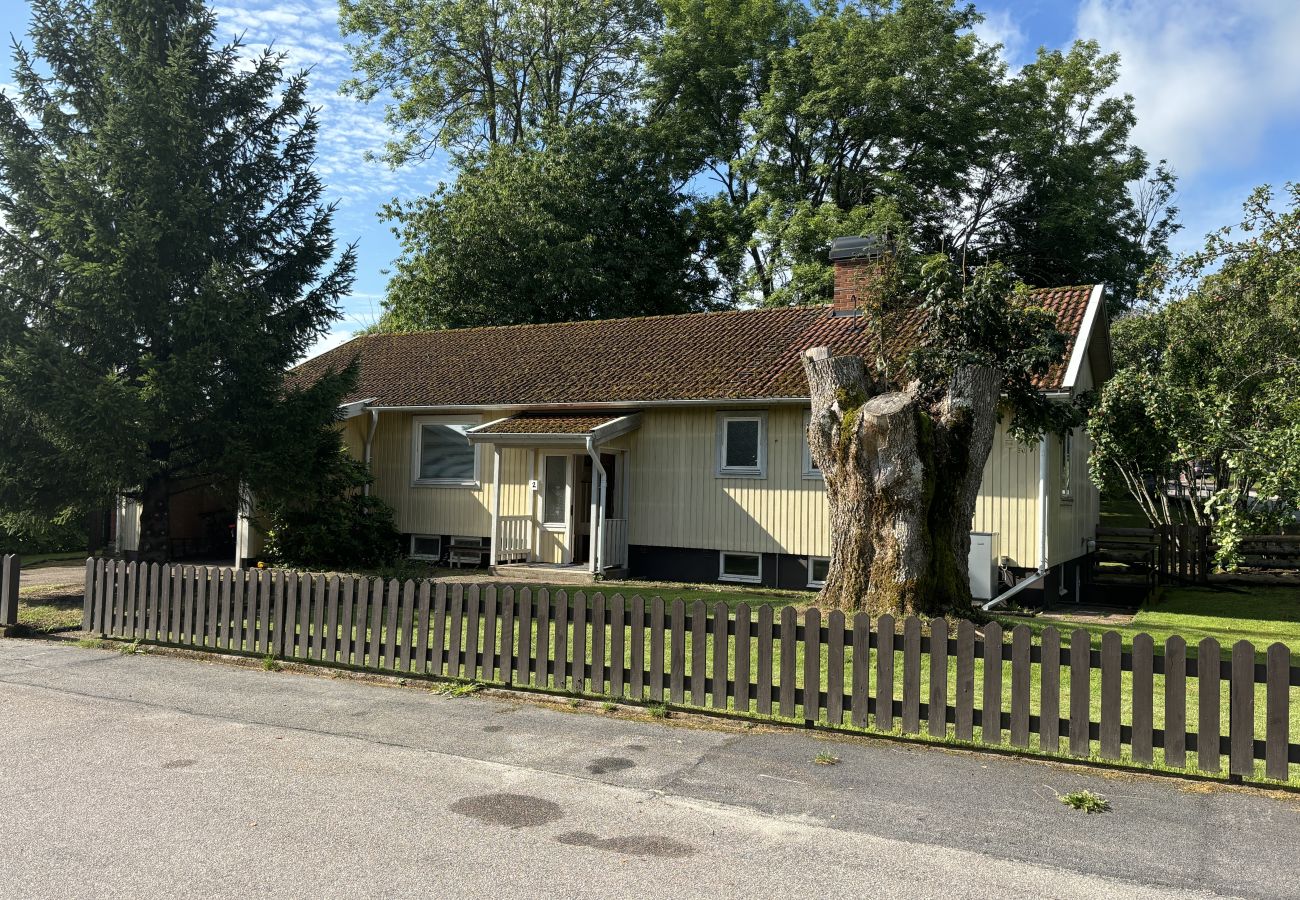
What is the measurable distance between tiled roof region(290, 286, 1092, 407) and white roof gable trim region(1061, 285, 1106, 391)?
0.35 feet

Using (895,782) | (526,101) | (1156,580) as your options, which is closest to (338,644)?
(895,782)

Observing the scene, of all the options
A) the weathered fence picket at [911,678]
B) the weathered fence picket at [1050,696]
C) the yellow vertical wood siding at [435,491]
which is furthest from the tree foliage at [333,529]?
the weathered fence picket at [1050,696]

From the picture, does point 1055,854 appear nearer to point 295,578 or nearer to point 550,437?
point 295,578

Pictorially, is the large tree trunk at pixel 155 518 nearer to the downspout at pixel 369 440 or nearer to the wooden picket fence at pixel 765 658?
the wooden picket fence at pixel 765 658

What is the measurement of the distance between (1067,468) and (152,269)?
53.2 feet

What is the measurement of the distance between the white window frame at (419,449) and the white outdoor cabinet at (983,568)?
10.5 metres

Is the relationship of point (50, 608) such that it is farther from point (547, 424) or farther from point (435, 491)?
point (547, 424)

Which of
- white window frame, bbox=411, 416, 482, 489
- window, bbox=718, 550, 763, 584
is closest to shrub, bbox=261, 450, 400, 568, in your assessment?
white window frame, bbox=411, 416, 482, 489

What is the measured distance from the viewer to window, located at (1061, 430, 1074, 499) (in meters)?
17.0

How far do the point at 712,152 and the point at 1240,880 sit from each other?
3664cm

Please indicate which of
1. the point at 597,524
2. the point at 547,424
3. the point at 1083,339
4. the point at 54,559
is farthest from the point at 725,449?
the point at 54,559

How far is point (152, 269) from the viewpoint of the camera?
14.2 metres

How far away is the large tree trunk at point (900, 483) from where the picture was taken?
10.5 metres

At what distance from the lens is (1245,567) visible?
20484 millimetres
